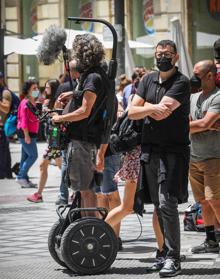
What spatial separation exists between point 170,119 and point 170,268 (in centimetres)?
118

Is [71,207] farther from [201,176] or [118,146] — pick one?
[201,176]

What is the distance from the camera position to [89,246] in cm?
A: 861

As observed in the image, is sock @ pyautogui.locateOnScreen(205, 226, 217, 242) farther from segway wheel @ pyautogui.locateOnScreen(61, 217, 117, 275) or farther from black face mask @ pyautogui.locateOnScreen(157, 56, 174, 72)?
black face mask @ pyautogui.locateOnScreen(157, 56, 174, 72)

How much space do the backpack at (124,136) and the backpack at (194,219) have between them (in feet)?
5.74

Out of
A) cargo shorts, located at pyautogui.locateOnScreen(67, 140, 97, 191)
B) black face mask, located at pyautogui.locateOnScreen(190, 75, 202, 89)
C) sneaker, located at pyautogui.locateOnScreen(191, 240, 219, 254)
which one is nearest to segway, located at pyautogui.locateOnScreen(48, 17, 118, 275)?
cargo shorts, located at pyautogui.locateOnScreen(67, 140, 97, 191)

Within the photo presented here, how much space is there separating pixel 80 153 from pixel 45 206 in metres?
4.89

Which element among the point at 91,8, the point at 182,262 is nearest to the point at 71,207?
the point at 182,262

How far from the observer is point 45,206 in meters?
13.7

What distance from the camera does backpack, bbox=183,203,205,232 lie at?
10.9m

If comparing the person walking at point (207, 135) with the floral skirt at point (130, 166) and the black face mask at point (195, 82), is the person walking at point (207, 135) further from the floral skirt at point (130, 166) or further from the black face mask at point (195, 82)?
the floral skirt at point (130, 166)

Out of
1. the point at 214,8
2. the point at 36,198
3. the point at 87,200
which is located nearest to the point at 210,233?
the point at 87,200

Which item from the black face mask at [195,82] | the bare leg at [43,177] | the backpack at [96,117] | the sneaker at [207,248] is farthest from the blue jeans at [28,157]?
the backpack at [96,117]

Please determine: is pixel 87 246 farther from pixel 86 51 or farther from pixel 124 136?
pixel 86 51

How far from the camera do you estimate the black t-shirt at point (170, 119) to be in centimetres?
844
